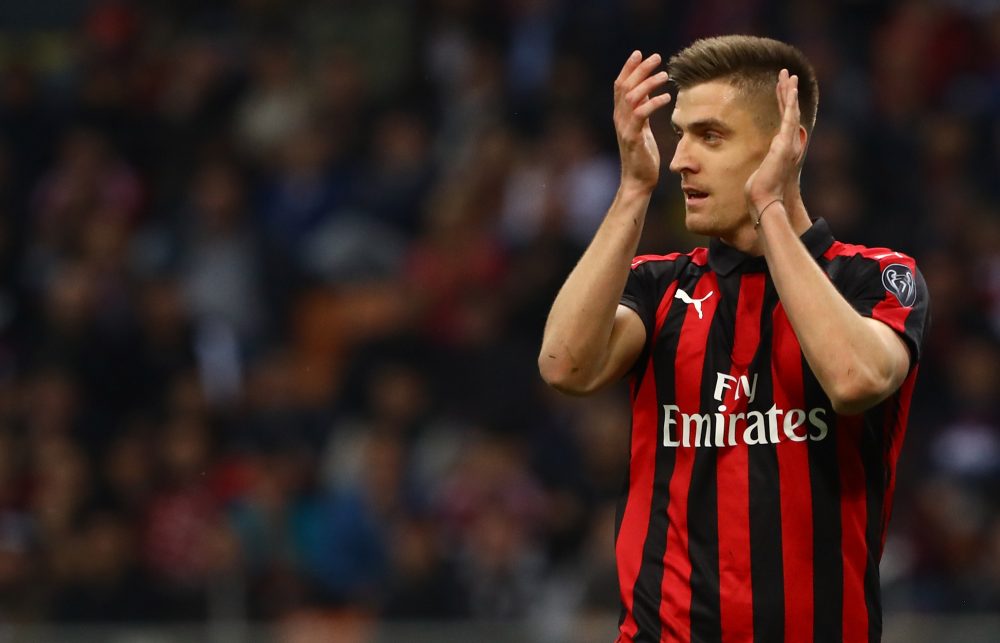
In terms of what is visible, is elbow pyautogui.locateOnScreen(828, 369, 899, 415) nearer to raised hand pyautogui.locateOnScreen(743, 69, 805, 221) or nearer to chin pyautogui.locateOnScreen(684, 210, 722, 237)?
raised hand pyautogui.locateOnScreen(743, 69, 805, 221)

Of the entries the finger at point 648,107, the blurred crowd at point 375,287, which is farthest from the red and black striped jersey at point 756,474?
the blurred crowd at point 375,287

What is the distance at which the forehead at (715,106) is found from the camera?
3.49m

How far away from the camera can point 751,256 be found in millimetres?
3551

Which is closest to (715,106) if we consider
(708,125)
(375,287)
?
(708,125)

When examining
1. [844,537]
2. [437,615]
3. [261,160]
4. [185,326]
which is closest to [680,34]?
[261,160]

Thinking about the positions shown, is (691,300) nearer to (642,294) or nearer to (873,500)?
(642,294)

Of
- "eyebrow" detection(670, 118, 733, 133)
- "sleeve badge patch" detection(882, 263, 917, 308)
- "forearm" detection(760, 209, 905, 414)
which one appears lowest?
"forearm" detection(760, 209, 905, 414)

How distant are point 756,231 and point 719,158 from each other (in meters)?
0.17

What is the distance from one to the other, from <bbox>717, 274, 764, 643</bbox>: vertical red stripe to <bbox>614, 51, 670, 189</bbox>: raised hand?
40cm

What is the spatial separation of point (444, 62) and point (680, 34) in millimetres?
1461

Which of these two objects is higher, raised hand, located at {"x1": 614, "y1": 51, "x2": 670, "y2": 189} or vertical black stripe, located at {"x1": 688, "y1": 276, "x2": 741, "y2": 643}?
raised hand, located at {"x1": 614, "y1": 51, "x2": 670, "y2": 189}

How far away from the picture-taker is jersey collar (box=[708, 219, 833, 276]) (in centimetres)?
353

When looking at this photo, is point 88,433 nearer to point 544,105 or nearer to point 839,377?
point 544,105

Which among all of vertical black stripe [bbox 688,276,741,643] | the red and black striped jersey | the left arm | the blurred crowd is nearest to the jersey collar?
the red and black striped jersey
